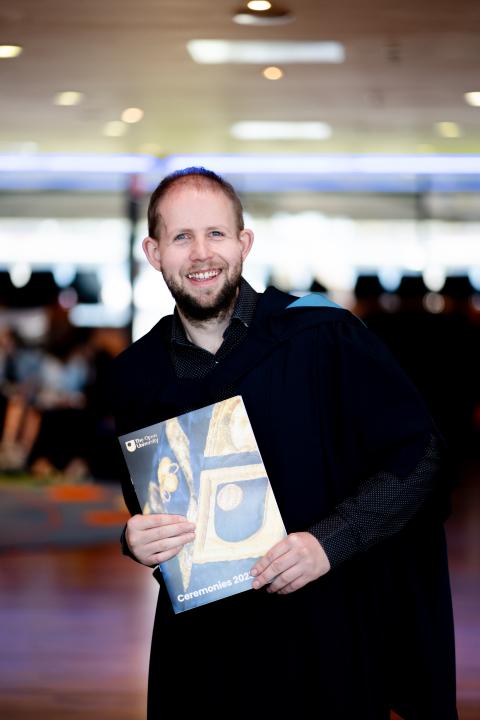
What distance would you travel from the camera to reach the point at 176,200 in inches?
69.5

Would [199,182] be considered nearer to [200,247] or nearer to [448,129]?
[200,247]

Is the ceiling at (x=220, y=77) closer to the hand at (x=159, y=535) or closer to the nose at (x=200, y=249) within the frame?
the nose at (x=200, y=249)

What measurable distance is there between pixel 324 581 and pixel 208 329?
49cm

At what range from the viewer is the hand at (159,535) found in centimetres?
161

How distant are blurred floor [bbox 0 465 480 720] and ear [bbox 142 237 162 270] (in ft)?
7.47

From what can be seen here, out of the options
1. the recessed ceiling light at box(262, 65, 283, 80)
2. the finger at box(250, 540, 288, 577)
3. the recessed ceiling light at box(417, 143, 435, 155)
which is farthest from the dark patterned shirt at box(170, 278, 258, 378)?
the recessed ceiling light at box(417, 143, 435, 155)

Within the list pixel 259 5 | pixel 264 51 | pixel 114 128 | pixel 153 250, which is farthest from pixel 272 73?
pixel 153 250

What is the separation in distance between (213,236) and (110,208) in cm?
970

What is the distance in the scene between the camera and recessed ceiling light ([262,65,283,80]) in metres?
6.00

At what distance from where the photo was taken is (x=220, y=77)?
623 centimetres

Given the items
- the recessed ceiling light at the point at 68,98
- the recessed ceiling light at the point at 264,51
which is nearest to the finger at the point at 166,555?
the recessed ceiling light at the point at 264,51

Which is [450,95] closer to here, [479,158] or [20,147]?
[479,158]

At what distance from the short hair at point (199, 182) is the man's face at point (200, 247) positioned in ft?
0.04

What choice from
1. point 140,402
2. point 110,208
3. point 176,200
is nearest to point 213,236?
point 176,200
